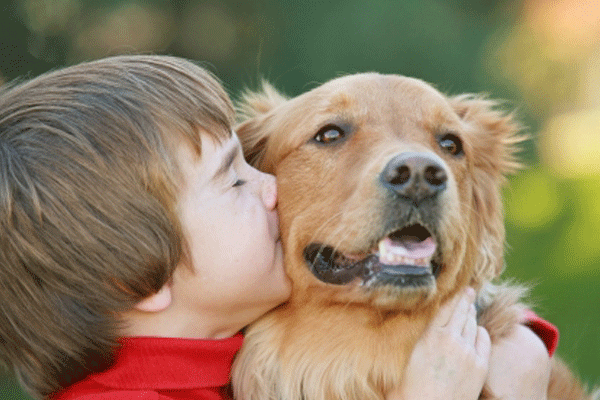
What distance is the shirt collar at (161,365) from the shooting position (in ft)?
9.00

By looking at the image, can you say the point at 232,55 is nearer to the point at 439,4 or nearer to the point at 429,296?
the point at 439,4

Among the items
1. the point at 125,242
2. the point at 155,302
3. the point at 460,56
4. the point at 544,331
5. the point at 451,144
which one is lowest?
the point at 460,56

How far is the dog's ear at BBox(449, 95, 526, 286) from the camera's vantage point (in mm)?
3615

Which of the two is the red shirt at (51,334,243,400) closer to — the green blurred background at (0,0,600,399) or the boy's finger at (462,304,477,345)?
the boy's finger at (462,304,477,345)

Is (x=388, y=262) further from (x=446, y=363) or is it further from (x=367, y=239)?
(x=446, y=363)

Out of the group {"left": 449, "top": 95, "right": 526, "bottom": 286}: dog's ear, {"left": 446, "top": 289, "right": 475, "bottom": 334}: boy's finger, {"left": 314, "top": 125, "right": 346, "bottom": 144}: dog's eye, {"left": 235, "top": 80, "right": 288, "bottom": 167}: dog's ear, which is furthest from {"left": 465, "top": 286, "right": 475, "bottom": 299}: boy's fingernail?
{"left": 235, "top": 80, "right": 288, "bottom": 167}: dog's ear

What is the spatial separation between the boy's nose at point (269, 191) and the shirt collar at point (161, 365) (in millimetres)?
647

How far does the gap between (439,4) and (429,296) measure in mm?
8186

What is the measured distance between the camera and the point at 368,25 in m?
9.63

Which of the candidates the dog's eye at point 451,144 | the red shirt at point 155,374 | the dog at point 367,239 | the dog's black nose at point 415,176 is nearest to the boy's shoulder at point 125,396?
the red shirt at point 155,374

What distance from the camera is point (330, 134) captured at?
3.29 m

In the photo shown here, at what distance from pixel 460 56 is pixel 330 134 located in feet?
23.7

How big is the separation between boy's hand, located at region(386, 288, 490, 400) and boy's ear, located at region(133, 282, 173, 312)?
103 cm

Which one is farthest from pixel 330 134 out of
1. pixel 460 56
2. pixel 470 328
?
pixel 460 56
